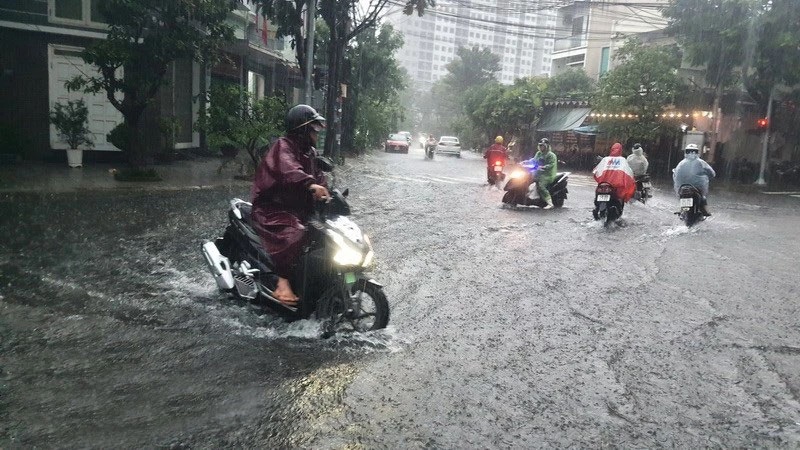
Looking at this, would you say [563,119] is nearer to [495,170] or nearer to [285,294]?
[495,170]

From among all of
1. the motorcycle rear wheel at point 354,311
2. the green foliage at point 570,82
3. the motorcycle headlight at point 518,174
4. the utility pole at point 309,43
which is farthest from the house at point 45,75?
the green foliage at point 570,82

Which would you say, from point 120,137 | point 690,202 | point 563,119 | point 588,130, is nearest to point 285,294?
point 690,202

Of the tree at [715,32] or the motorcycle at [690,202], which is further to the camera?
the tree at [715,32]

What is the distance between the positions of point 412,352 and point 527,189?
33.8 ft

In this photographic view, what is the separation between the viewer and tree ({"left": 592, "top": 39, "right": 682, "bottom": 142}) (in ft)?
91.0

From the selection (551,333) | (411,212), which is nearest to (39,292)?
(551,333)

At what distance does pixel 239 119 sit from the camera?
15445mm

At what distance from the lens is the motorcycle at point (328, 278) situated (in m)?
4.65

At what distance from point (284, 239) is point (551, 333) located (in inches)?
93.6

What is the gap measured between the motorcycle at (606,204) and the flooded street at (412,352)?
9.27ft

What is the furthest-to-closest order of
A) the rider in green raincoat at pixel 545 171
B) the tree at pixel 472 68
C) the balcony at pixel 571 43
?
the tree at pixel 472 68 → the balcony at pixel 571 43 → the rider in green raincoat at pixel 545 171

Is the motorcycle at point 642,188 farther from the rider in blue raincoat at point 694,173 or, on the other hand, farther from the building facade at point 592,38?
the building facade at point 592,38

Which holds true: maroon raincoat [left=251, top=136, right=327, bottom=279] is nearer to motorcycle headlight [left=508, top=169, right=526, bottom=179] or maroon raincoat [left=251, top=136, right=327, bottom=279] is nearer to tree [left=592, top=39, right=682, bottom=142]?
motorcycle headlight [left=508, top=169, right=526, bottom=179]

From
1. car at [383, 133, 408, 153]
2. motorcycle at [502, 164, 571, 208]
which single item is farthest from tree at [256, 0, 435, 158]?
car at [383, 133, 408, 153]
